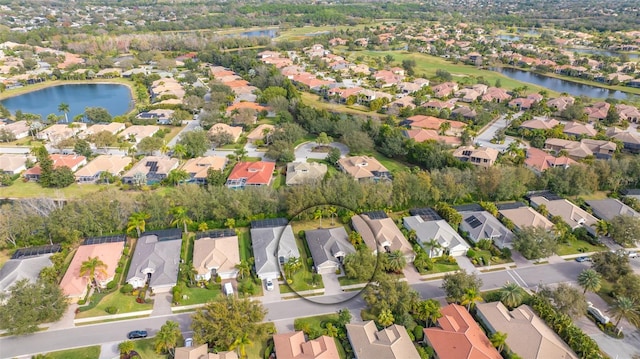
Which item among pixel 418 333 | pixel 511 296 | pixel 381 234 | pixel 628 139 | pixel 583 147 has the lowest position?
pixel 418 333

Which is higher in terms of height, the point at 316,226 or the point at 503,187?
the point at 503,187

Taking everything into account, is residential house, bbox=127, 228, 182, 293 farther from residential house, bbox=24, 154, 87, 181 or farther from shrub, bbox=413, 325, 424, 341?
residential house, bbox=24, 154, 87, 181

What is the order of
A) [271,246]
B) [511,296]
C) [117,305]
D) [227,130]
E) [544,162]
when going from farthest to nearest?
[227,130]
[544,162]
[271,246]
[117,305]
[511,296]

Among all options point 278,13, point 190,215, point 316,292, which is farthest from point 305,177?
point 278,13

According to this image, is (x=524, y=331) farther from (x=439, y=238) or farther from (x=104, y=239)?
(x=104, y=239)

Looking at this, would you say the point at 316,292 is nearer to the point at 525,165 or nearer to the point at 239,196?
the point at 239,196

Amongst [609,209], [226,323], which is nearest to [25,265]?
[226,323]

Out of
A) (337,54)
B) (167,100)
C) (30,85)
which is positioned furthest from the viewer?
(337,54)

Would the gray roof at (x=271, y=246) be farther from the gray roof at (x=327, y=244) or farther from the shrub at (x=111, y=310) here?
the shrub at (x=111, y=310)
